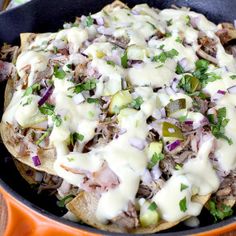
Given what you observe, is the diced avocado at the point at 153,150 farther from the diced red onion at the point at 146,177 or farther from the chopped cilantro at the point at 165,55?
the chopped cilantro at the point at 165,55

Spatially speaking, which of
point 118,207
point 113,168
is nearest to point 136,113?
point 113,168

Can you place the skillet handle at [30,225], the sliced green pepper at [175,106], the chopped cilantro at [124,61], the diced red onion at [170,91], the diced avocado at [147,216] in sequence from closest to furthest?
1. the skillet handle at [30,225]
2. the diced avocado at [147,216]
3. the sliced green pepper at [175,106]
4. the diced red onion at [170,91]
5. the chopped cilantro at [124,61]

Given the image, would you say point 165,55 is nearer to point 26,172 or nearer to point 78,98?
point 78,98

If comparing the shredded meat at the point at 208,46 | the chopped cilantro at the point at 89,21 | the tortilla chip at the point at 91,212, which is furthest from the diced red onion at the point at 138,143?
the chopped cilantro at the point at 89,21

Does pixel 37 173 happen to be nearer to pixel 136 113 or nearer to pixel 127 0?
pixel 136 113

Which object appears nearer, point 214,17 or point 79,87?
point 79,87

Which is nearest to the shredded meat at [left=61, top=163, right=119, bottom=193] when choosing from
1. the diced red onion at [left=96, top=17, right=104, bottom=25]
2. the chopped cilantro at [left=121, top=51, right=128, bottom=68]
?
the chopped cilantro at [left=121, top=51, right=128, bottom=68]

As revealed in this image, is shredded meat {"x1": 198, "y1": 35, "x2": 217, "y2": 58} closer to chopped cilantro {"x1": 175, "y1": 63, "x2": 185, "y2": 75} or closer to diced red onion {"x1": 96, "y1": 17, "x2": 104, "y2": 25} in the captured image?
chopped cilantro {"x1": 175, "y1": 63, "x2": 185, "y2": 75}
